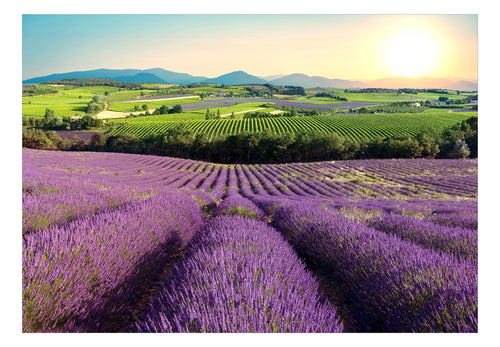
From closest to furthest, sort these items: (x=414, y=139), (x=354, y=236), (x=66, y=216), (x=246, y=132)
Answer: (x=354, y=236), (x=66, y=216), (x=414, y=139), (x=246, y=132)

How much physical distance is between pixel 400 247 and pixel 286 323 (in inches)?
65.4

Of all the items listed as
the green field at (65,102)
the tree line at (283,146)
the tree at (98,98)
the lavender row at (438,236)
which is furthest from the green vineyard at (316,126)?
the lavender row at (438,236)

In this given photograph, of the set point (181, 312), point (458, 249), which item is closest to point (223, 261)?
point (181, 312)

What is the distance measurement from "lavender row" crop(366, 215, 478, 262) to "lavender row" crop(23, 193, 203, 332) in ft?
10.4

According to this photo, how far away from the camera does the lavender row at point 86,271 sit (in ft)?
5.58

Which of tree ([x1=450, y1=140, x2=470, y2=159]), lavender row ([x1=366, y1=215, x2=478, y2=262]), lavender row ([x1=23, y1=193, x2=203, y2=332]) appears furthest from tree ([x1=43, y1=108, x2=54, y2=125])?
tree ([x1=450, y1=140, x2=470, y2=159])

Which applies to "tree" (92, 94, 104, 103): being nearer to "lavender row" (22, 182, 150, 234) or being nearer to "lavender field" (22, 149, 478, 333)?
"lavender row" (22, 182, 150, 234)

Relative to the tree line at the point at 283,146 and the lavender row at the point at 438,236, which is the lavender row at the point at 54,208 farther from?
the tree line at the point at 283,146

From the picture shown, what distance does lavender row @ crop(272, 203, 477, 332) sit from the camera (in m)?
1.58
